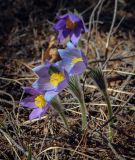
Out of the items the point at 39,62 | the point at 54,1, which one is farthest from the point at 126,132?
the point at 54,1

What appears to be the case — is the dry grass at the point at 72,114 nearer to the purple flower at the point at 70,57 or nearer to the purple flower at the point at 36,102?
the purple flower at the point at 36,102

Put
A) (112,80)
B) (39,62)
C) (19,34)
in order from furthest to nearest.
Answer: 1. (19,34)
2. (39,62)
3. (112,80)

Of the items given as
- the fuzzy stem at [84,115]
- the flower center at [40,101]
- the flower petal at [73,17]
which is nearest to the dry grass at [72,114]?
the fuzzy stem at [84,115]

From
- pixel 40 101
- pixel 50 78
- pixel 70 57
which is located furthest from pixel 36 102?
pixel 70 57

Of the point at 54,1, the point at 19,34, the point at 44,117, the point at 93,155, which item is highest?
the point at 54,1

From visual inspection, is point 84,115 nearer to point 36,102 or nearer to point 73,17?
point 36,102

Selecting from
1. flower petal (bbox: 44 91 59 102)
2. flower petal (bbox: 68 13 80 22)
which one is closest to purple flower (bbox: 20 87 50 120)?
flower petal (bbox: 44 91 59 102)

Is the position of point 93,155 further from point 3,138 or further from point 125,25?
point 125,25
